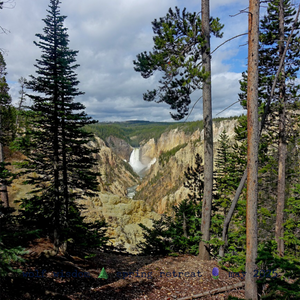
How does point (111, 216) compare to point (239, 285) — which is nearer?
point (239, 285)

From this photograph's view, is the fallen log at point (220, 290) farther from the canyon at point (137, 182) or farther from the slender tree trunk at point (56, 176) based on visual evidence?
the canyon at point (137, 182)

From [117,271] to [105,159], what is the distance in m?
81.5

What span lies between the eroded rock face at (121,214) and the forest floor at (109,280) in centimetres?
1352

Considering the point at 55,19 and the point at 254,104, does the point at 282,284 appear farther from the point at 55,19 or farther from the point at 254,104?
the point at 55,19

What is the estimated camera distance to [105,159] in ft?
284

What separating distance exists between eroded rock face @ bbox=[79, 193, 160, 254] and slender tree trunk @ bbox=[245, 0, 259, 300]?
1659cm

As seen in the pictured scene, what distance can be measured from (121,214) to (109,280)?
57.1ft

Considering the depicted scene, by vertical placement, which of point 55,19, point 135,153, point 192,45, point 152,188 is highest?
point 55,19

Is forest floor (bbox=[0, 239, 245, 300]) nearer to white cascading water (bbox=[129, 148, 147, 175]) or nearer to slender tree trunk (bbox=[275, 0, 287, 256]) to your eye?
slender tree trunk (bbox=[275, 0, 287, 256])

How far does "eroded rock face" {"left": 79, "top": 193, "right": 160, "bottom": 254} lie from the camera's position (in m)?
20.9

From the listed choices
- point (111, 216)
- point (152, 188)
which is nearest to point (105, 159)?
point (152, 188)

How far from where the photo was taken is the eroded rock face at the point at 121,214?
20.9 m

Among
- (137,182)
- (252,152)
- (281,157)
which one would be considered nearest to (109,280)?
(252,152)

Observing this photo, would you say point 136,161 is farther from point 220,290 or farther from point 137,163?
A: point 220,290
